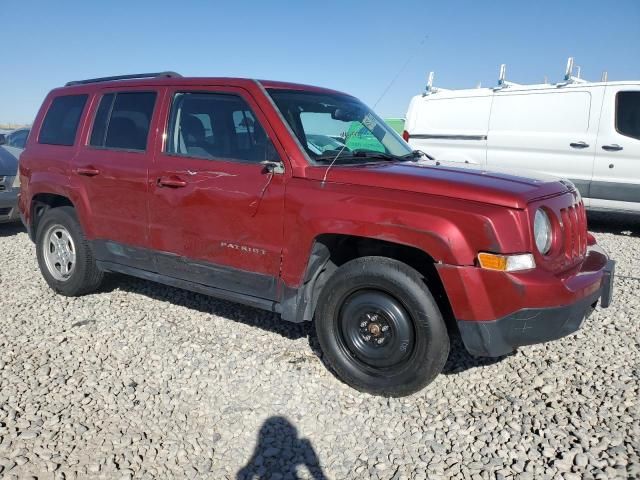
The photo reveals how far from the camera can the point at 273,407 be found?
2.99m

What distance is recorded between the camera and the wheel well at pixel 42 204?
187 inches

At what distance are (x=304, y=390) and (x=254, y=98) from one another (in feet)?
6.50

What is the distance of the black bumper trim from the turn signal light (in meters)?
0.23

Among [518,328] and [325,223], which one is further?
[325,223]

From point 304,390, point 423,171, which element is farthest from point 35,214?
point 423,171

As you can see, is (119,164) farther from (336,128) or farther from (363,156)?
(363,156)

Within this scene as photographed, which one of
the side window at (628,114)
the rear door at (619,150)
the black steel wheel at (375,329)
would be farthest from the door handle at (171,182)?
the side window at (628,114)

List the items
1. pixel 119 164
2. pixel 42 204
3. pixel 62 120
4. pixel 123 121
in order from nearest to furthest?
pixel 119 164 < pixel 123 121 < pixel 62 120 < pixel 42 204

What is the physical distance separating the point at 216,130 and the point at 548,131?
6.03 m

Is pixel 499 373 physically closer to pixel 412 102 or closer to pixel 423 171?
pixel 423 171

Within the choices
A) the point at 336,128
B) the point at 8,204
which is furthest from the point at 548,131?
the point at 8,204

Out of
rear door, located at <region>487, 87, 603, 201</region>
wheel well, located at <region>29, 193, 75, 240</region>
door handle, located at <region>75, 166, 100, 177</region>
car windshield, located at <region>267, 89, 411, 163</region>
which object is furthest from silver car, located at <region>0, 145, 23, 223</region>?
rear door, located at <region>487, 87, 603, 201</region>

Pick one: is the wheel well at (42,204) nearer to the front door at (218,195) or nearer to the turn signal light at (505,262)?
the front door at (218,195)

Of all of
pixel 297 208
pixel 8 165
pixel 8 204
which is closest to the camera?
pixel 297 208
